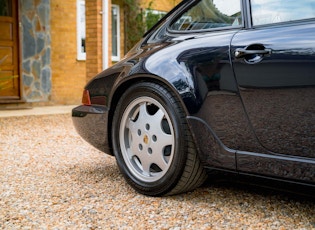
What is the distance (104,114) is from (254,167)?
131 centimetres

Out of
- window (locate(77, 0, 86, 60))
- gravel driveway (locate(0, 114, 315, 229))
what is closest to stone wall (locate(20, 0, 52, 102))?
window (locate(77, 0, 86, 60))

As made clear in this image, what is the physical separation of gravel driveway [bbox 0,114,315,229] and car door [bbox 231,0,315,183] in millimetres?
363

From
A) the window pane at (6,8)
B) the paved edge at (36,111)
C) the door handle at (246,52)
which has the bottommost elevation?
the paved edge at (36,111)

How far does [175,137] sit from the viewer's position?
10.4ft

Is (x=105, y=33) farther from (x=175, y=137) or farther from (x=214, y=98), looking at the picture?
(x=214, y=98)

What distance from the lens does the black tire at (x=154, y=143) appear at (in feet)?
10.4

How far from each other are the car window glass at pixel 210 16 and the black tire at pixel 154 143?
484 mm

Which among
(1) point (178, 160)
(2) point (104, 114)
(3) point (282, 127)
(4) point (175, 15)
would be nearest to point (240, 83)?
(3) point (282, 127)

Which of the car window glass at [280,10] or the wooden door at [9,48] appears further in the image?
the wooden door at [9,48]

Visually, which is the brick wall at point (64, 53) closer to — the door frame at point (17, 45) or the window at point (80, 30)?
the window at point (80, 30)

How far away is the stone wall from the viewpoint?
37.1 feet

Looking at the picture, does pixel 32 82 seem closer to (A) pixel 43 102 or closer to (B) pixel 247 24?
(A) pixel 43 102

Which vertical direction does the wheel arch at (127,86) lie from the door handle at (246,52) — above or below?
below

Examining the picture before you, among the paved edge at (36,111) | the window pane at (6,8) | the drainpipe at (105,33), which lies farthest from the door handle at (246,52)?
the window pane at (6,8)
